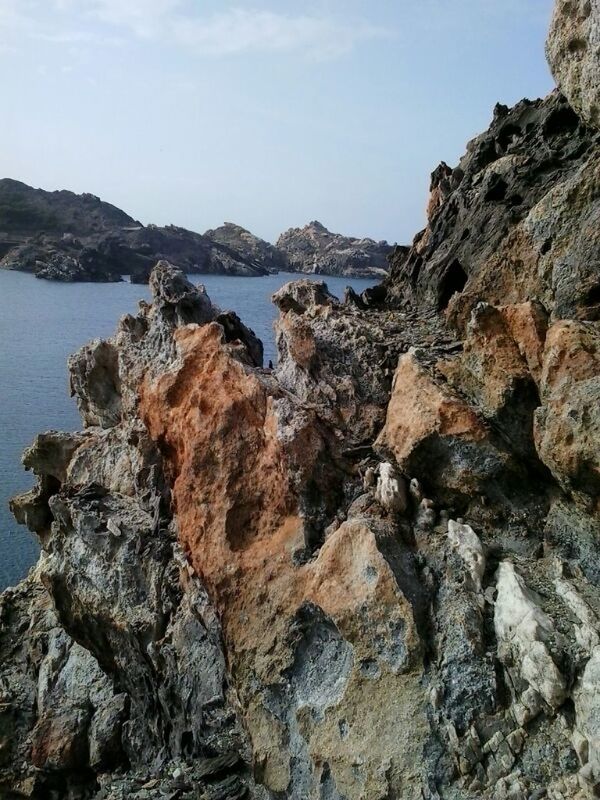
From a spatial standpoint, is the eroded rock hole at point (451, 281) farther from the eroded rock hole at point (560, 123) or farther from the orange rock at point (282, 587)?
the orange rock at point (282, 587)

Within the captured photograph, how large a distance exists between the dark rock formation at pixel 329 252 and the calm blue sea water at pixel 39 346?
4114 cm

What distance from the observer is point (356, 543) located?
10633 mm

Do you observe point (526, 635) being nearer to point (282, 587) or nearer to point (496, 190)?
point (282, 587)

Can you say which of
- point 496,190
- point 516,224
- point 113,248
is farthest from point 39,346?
point 113,248

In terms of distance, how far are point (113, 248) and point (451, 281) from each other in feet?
399

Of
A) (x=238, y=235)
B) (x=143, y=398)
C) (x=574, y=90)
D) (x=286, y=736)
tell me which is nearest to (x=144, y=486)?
(x=143, y=398)

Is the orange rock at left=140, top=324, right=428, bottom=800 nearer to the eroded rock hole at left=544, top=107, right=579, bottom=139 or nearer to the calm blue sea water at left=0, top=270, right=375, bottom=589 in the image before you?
the eroded rock hole at left=544, top=107, right=579, bottom=139

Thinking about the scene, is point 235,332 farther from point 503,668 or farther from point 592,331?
point 503,668

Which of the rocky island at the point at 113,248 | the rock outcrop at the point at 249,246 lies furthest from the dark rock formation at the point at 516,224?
the rock outcrop at the point at 249,246

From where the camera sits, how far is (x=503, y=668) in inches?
353

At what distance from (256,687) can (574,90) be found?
11.7 metres

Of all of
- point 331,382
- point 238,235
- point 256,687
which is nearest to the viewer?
point 256,687

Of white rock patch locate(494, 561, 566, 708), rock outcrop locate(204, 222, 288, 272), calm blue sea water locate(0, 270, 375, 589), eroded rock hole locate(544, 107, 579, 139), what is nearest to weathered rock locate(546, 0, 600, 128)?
eroded rock hole locate(544, 107, 579, 139)

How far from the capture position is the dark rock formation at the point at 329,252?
14310 centimetres
